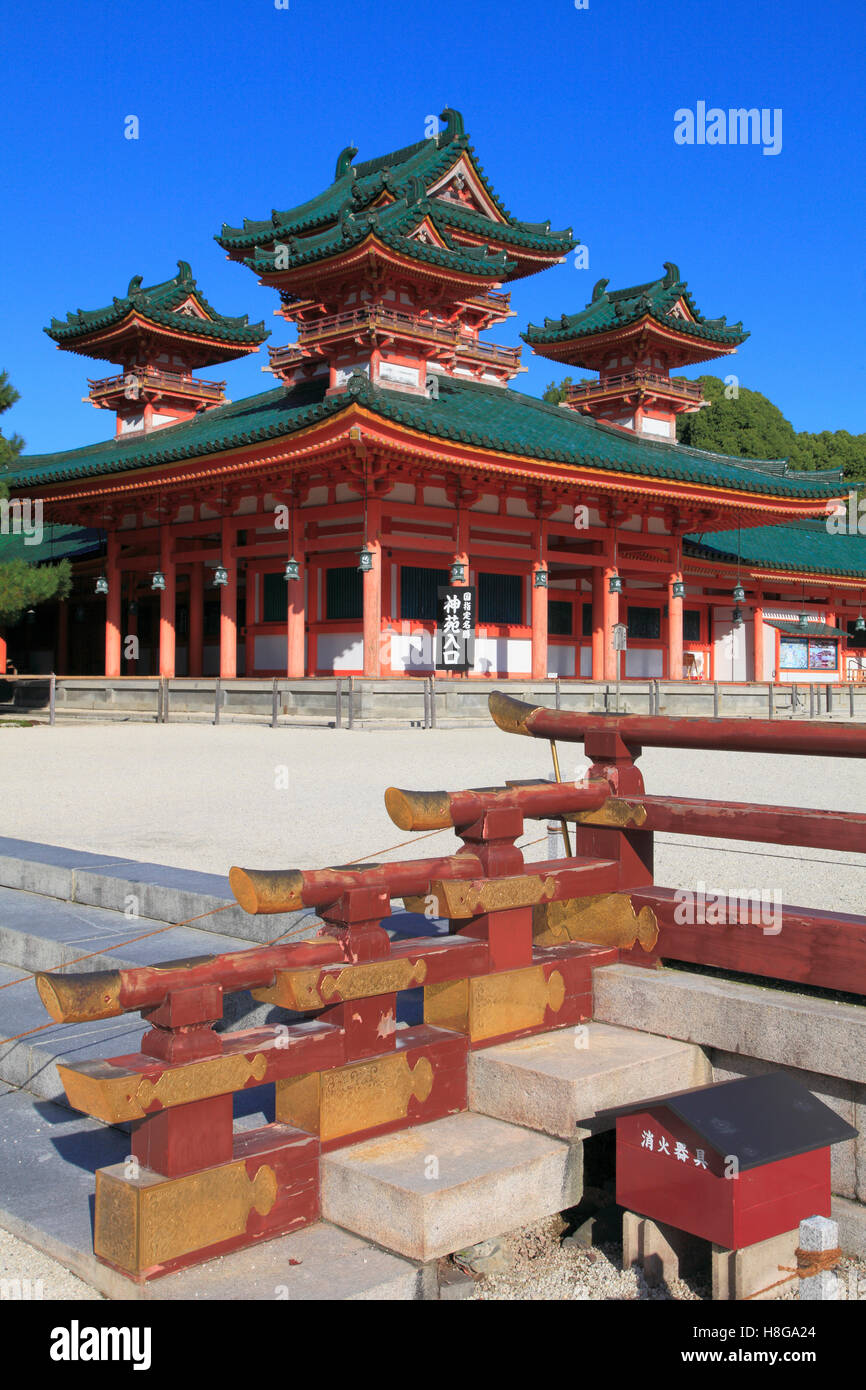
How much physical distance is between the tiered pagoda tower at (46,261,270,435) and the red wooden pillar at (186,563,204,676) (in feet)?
18.6

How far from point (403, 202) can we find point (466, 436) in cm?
777

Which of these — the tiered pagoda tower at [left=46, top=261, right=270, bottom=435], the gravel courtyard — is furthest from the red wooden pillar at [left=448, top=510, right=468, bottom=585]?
the tiered pagoda tower at [left=46, top=261, right=270, bottom=435]

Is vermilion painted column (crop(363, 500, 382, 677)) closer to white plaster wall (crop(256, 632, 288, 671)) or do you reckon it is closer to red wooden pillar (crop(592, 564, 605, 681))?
white plaster wall (crop(256, 632, 288, 671))

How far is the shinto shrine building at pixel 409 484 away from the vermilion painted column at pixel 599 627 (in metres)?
0.07

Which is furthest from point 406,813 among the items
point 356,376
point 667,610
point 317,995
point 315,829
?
point 667,610

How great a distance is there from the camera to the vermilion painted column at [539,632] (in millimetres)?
23748

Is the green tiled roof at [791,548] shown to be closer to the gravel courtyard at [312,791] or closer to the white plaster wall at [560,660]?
the white plaster wall at [560,660]

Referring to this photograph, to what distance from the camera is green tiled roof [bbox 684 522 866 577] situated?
30.9 m

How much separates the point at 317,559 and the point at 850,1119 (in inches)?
811

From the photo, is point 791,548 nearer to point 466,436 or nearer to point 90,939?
point 466,436

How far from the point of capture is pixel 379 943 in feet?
10.9

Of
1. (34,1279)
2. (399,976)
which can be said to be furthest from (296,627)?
(34,1279)

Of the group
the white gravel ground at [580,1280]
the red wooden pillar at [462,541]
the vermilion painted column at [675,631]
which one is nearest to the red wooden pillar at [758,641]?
the vermilion painted column at [675,631]
